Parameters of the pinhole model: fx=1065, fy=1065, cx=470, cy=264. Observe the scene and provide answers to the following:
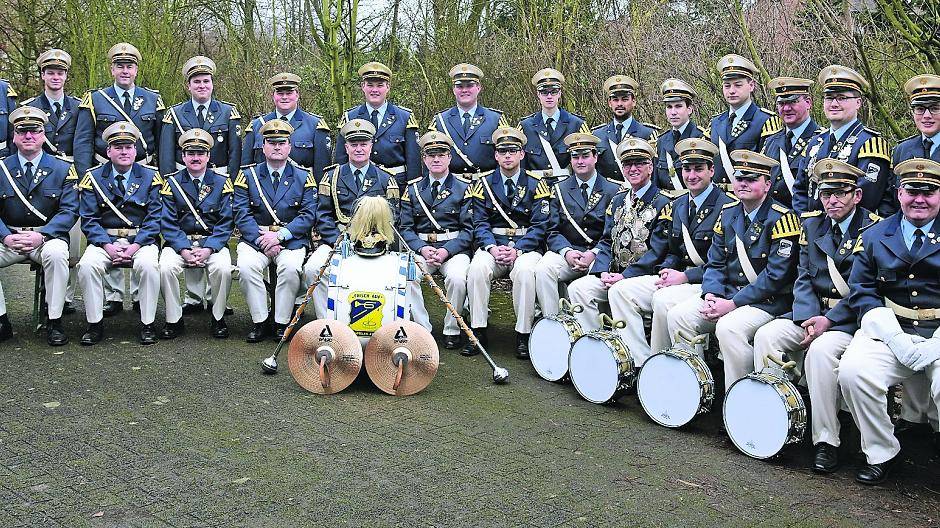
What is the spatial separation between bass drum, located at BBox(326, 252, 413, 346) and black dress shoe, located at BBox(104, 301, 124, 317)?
319 cm

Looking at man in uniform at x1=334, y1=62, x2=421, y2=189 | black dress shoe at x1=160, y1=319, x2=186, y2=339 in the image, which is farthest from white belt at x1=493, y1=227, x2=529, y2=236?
black dress shoe at x1=160, y1=319, x2=186, y2=339

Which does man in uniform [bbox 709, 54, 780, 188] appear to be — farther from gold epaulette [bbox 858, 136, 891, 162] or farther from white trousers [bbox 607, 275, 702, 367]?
gold epaulette [bbox 858, 136, 891, 162]

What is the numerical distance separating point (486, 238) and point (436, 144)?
898mm

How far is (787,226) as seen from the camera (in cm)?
658

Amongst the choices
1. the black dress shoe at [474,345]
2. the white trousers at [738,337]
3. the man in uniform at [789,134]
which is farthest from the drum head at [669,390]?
the black dress shoe at [474,345]

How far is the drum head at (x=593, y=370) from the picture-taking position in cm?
686

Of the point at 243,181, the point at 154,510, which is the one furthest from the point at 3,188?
the point at 154,510

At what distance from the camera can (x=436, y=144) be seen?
8.93 metres

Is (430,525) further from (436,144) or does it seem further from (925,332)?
(436,144)

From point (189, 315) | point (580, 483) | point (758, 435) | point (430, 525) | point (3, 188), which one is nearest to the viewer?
point (430, 525)

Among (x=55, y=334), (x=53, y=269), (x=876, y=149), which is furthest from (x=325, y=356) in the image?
(x=876, y=149)

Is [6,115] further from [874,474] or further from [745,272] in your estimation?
[874,474]

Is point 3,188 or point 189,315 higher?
point 3,188

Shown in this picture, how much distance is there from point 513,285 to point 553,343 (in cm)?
115
